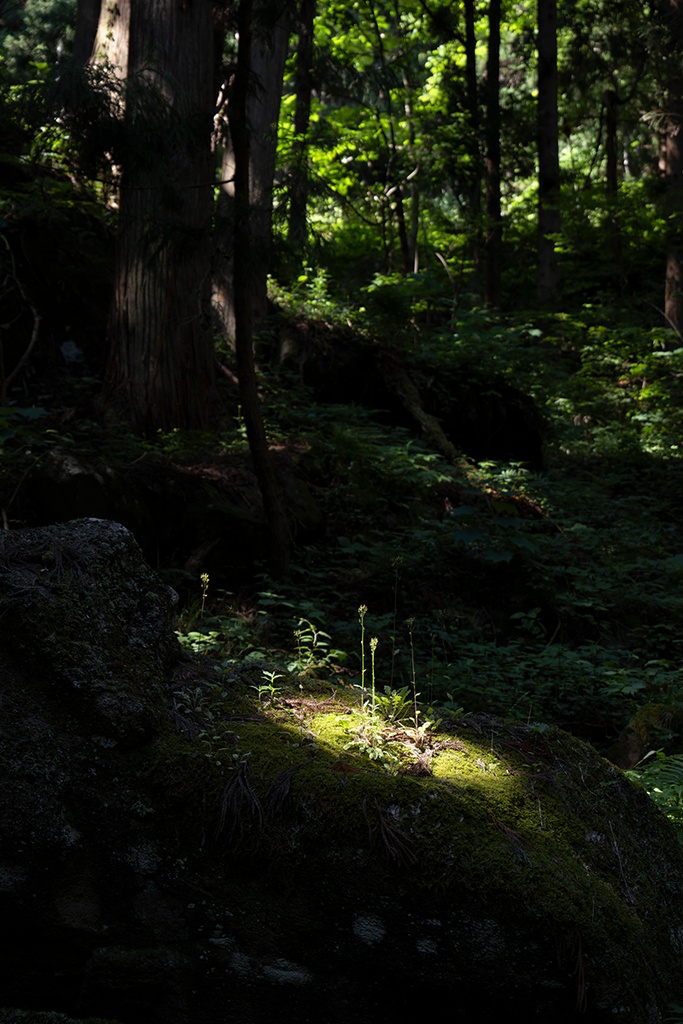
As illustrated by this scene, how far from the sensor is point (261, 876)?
2.36 meters

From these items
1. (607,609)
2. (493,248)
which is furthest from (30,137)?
(493,248)

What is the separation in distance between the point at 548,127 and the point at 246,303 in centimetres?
1366

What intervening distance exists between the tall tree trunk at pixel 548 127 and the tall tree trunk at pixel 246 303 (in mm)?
11869

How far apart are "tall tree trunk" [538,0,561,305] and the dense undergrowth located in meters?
7.08

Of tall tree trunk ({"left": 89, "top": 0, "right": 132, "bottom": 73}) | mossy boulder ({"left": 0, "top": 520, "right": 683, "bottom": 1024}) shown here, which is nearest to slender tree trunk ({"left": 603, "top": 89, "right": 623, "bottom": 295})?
tall tree trunk ({"left": 89, "top": 0, "right": 132, "bottom": 73})

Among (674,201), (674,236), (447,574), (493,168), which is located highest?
(493,168)

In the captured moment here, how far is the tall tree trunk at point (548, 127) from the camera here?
17078mm

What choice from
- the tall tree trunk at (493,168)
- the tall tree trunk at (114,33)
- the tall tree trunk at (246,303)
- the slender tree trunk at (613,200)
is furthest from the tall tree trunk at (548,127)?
the tall tree trunk at (246,303)

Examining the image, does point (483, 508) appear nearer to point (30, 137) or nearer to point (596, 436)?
point (596, 436)

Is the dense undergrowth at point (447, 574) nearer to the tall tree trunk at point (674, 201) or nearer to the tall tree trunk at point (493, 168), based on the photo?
the tall tree trunk at point (674, 201)

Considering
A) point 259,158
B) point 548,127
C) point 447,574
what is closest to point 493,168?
point 548,127

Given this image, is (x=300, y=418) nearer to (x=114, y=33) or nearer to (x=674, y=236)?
(x=114, y=33)

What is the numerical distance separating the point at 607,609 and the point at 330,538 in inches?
97.5

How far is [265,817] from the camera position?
2414 mm
